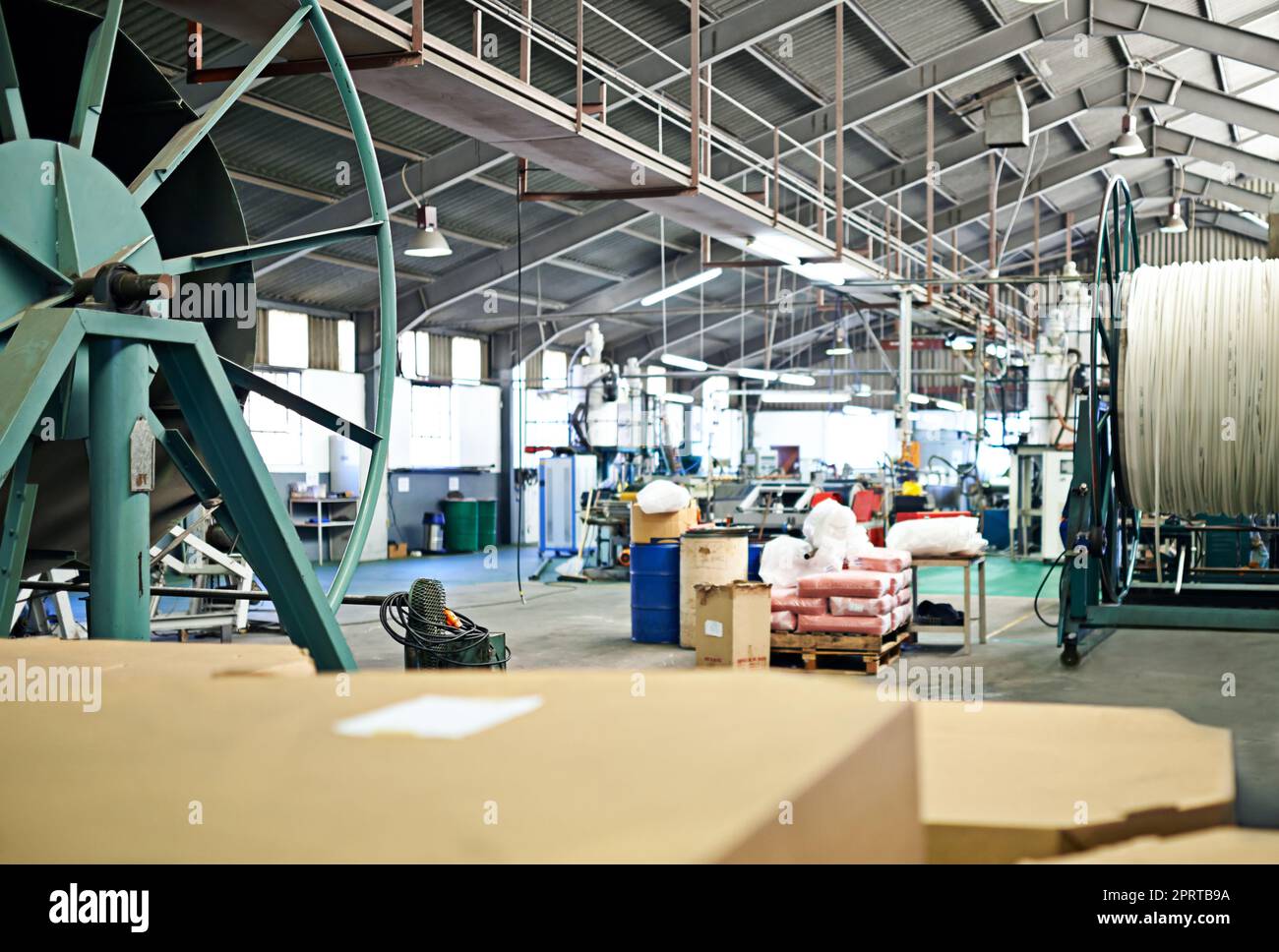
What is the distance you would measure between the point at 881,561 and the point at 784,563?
0.74 metres

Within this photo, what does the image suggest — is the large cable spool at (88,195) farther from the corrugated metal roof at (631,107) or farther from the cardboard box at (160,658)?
the corrugated metal roof at (631,107)

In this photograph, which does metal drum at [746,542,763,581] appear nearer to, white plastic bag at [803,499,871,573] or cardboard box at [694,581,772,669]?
white plastic bag at [803,499,871,573]

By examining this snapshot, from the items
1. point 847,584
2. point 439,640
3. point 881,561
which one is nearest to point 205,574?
point 439,640

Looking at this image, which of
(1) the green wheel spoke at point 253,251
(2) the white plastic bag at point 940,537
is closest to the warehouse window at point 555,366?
(2) the white plastic bag at point 940,537

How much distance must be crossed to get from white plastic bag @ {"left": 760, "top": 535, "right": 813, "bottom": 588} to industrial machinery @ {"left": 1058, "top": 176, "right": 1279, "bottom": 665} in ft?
6.36

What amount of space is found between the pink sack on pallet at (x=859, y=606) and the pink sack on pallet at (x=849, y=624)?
0.08ft

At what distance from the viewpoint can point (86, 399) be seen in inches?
154

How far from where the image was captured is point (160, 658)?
204 cm

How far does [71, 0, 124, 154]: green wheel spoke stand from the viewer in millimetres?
3713

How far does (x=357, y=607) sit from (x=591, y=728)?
479 inches

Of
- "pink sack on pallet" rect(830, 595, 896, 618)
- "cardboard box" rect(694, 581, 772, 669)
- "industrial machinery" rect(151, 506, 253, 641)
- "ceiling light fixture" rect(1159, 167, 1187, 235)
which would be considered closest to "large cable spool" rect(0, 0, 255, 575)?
"cardboard box" rect(694, 581, 772, 669)
